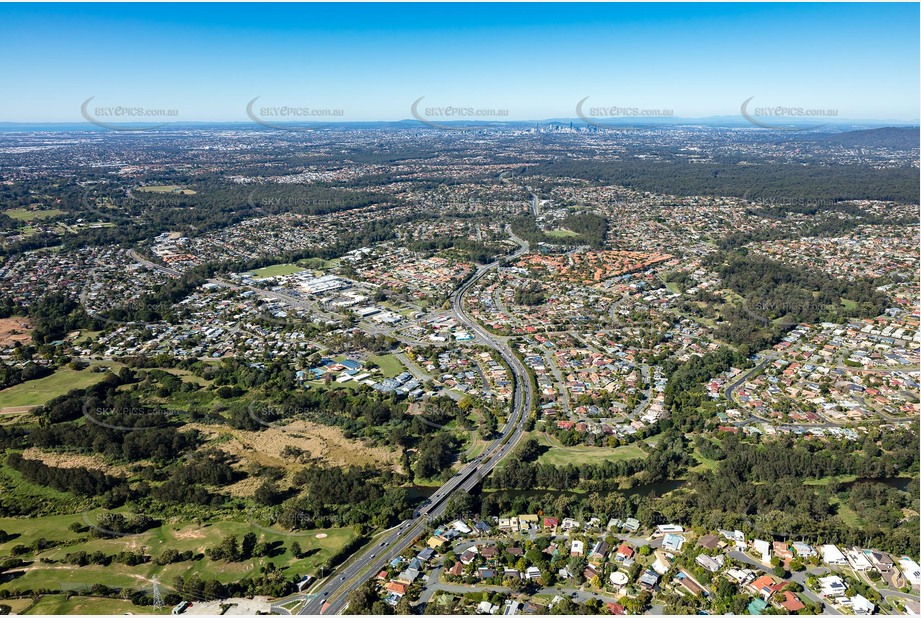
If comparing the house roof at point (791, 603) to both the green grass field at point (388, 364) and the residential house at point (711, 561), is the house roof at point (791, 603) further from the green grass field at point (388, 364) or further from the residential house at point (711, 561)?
the green grass field at point (388, 364)

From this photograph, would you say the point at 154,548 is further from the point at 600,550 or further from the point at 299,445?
the point at 600,550

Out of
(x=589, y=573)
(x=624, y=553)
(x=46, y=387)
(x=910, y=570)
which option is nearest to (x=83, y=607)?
(x=589, y=573)

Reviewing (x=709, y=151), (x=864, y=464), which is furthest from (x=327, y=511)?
(x=709, y=151)

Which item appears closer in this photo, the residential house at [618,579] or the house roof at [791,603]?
the house roof at [791,603]

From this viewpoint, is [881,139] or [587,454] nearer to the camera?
[587,454]

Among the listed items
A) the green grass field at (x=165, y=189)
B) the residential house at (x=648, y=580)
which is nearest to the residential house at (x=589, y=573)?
the residential house at (x=648, y=580)

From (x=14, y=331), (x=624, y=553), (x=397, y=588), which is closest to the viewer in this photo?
(x=397, y=588)

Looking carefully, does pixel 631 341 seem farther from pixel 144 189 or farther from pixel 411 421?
pixel 144 189

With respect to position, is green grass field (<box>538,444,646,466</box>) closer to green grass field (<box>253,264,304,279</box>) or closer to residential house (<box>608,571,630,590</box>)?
residential house (<box>608,571,630,590</box>)
